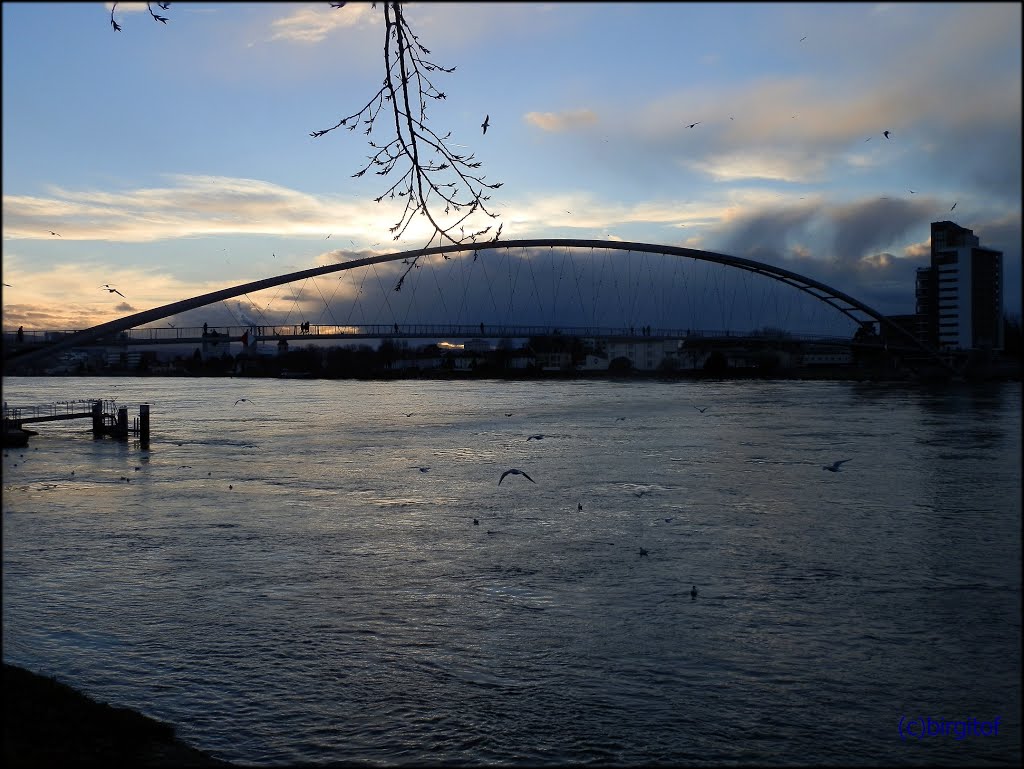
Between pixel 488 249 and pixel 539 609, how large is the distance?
11.9m

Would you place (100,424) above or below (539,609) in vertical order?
above

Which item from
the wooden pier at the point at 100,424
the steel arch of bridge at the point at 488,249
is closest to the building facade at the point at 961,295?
the steel arch of bridge at the point at 488,249

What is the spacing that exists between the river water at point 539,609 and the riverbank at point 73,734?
1.18m

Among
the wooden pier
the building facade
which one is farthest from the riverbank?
the wooden pier

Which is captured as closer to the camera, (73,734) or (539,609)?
(73,734)

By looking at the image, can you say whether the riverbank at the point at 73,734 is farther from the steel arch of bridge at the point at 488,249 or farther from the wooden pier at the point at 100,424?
the wooden pier at the point at 100,424

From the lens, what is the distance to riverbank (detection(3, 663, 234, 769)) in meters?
4.77

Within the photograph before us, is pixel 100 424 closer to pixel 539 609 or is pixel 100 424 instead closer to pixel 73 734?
pixel 539 609

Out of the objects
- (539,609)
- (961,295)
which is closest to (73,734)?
(539,609)

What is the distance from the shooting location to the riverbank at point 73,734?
477cm

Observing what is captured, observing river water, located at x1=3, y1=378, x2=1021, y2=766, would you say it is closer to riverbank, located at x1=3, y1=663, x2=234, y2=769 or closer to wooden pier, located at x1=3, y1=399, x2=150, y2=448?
riverbank, located at x1=3, y1=663, x2=234, y2=769

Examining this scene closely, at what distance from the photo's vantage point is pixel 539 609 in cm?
1085

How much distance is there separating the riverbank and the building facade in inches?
296

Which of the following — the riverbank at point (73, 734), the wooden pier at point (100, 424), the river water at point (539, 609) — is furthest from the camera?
the wooden pier at point (100, 424)
